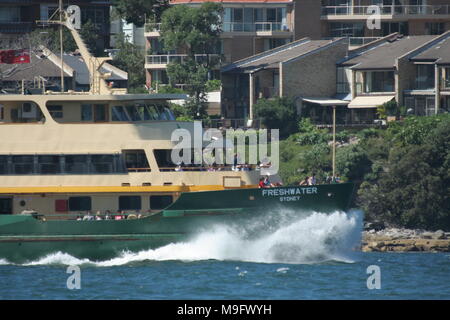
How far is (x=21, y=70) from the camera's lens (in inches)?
3108

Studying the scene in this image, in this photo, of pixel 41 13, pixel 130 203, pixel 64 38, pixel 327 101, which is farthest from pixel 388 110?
pixel 130 203

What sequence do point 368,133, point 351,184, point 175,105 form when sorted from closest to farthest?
point 351,184 < point 368,133 < point 175,105

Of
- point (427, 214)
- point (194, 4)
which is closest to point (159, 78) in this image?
point (194, 4)

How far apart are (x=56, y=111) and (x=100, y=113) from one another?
157 centimetres

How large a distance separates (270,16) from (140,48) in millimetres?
9992

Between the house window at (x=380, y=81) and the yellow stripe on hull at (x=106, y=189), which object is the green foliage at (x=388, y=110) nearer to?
the house window at (x=380, y=81)

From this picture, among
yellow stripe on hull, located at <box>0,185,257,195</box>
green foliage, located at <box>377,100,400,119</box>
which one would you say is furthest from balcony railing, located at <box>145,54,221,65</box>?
yellow stripe on hull, located at <box>0,185,257,195</box>

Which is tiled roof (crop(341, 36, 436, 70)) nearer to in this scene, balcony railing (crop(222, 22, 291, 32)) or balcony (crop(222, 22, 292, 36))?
balcony (crop(222, 22, 292, 36))

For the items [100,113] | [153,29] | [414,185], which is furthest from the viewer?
[153,29]

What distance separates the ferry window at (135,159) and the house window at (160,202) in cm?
127

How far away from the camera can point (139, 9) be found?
3319 inches

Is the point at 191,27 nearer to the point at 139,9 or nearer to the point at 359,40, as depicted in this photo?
the point at 139,9

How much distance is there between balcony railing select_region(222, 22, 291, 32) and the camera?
87.5 metres

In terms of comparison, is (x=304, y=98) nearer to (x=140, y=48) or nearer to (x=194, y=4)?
(x=194, y=4)
